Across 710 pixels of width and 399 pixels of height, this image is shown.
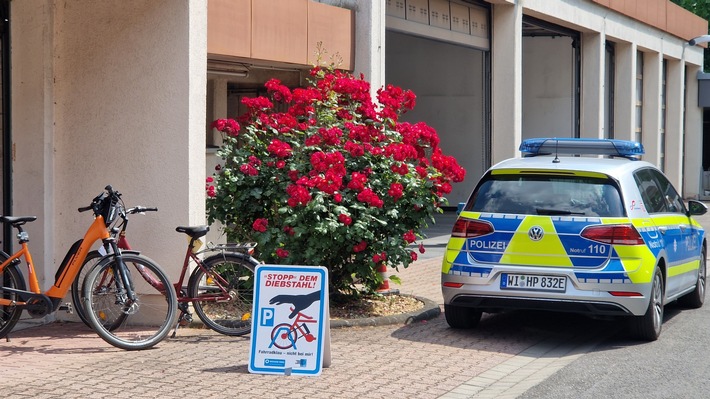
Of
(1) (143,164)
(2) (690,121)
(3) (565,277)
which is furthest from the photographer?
(2) (690,121)

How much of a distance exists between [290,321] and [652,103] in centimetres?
2406

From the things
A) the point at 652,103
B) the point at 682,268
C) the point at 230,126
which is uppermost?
the point at 652,103

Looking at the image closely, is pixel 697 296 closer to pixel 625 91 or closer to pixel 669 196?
pixel 669 196

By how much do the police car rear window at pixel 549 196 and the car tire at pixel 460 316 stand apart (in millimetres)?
881

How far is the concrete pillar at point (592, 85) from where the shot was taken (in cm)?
2420

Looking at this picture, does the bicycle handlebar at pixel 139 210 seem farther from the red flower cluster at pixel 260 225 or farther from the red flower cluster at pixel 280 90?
the red flower cluster at pixel 280 90

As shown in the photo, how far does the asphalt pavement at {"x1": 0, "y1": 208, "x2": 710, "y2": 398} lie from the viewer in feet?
23.2

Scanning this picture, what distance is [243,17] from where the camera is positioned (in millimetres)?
11750

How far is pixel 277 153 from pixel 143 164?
1.16 m

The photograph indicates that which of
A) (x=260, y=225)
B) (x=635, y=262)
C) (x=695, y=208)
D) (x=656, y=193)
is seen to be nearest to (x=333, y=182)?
(x=260, y=225)

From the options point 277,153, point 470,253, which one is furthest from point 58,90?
point 470,253

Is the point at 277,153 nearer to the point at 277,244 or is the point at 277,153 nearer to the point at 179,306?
the point at 277,244

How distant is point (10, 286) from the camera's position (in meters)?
8.64

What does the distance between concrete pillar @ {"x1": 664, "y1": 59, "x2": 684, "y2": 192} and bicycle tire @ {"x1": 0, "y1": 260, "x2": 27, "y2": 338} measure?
25978mm
